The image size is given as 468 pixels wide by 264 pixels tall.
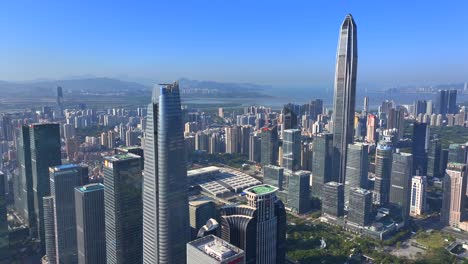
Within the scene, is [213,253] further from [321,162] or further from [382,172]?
[321,162]

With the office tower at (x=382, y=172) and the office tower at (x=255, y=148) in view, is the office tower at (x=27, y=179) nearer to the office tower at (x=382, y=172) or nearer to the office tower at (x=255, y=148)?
the office tower at (x=382, y=172)

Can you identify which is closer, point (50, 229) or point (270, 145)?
point (50, 229)

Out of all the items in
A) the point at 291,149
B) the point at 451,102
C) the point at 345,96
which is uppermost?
the point at 345,96

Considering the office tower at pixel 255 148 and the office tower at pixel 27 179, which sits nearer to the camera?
the office tower at pixel 27 179

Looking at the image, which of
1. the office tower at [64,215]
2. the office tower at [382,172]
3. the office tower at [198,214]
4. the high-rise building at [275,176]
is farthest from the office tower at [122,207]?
the office tower at [382,172]

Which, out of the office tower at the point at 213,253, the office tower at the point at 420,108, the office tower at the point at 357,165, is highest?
the office tower at the point at 420,108

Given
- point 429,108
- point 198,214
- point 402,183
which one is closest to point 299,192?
point 402,183

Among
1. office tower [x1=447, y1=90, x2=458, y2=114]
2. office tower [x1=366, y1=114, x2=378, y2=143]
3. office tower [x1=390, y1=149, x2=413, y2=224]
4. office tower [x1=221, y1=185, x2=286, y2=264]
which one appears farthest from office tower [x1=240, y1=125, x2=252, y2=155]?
office tower [x1=447, y1=90, x2=458, y2=114]
